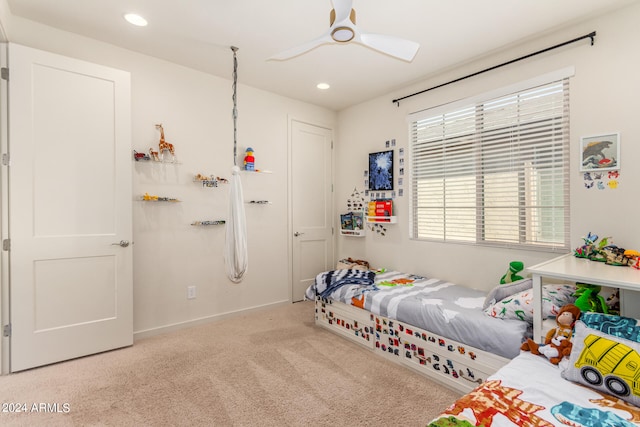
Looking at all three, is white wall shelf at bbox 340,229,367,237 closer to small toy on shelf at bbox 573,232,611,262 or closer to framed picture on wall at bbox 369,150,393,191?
framed picture on wall at bbox 369,150,393,191

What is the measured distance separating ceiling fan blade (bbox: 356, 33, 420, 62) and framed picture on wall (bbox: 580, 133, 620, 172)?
1.53m

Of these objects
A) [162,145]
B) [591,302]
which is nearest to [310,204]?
[162,145]

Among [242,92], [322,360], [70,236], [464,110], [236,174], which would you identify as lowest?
Result: [322,360]

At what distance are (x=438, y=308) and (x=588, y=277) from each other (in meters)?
0.95

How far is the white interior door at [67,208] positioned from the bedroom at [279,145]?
0.75 ft

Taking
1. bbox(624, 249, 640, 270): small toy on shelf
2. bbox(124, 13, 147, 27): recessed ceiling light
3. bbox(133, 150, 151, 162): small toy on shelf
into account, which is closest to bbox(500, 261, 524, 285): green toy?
bbox(624, 249, 640, 270): small toy on shelf

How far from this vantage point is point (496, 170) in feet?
9.39

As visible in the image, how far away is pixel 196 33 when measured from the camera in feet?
8.40

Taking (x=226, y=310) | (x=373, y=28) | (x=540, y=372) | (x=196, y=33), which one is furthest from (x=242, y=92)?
(x=540, y=372)

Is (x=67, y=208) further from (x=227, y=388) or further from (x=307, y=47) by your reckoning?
(x=307, y=47)

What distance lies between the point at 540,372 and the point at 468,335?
A: 0.58 metres

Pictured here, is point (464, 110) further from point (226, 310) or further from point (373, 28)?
point (226, 310)

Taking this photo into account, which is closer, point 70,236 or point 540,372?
point 540,372

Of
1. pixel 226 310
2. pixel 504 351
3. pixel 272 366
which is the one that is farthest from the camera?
pixel 226 310
